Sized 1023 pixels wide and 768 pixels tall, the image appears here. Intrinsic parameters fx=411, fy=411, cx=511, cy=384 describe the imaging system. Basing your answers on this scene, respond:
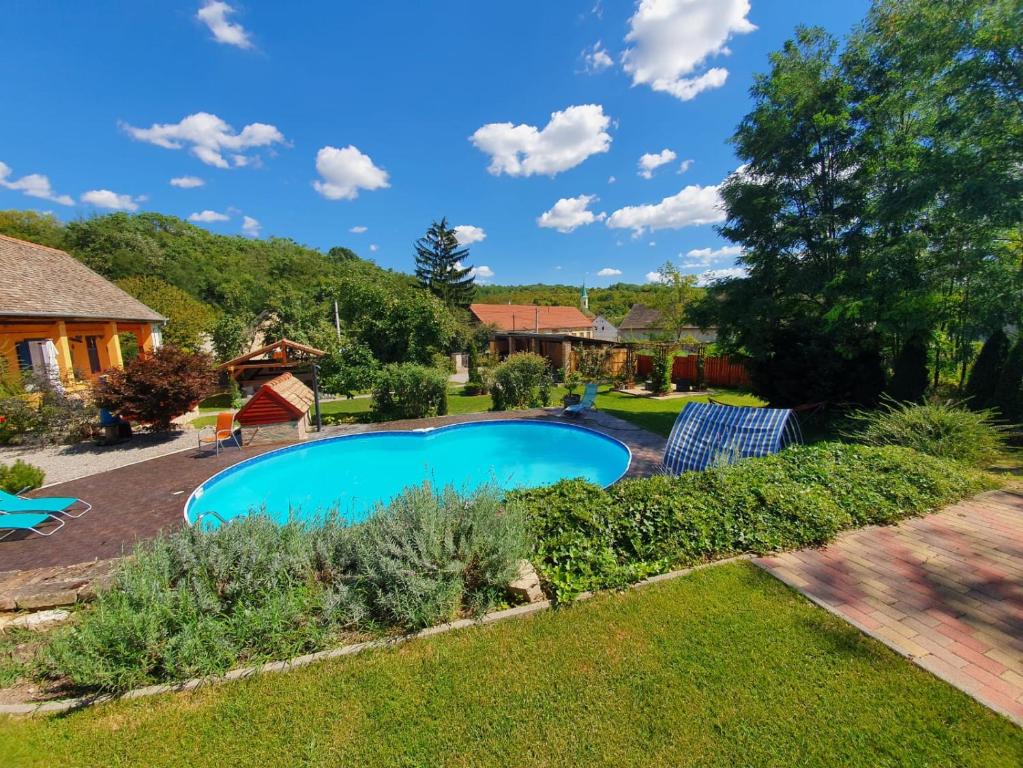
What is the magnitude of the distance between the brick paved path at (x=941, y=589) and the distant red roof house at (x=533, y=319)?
31.8 metres

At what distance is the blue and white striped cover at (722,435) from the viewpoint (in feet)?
22.1

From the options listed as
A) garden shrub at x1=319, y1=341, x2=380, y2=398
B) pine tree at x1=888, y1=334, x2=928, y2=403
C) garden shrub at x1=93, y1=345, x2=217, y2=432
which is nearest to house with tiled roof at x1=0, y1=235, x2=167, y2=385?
garden shrub at x1=93, y1=345, x2=217, y2=432

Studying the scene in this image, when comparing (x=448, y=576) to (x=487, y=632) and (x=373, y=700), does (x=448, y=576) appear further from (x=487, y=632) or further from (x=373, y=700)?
(x=373, y=700)

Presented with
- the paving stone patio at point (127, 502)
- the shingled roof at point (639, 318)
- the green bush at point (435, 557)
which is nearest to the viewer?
the green bush at point (435, 557)

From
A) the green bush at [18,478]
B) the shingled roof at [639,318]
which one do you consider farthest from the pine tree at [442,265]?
the green bush at [18,478]

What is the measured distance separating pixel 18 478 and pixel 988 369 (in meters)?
18.8

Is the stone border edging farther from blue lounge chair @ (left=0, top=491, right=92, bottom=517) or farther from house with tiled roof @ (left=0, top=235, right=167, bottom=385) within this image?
house with tiled roof @ (left=0, top=235, right=167, bottom=385)

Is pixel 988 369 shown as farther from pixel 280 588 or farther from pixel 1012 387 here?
pixel 280 588

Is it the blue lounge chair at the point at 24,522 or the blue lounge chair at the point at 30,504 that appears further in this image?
the blue lounge chair at the point at 30,504

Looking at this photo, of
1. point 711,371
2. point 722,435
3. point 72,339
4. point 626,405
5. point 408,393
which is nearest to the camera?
point 722,435

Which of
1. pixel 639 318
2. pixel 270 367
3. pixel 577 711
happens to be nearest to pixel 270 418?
pixel 270 367

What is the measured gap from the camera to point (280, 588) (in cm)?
326

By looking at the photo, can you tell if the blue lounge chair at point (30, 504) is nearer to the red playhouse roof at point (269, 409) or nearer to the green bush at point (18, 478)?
the green bush at point (18, 478)

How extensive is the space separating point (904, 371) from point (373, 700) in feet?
37.9
